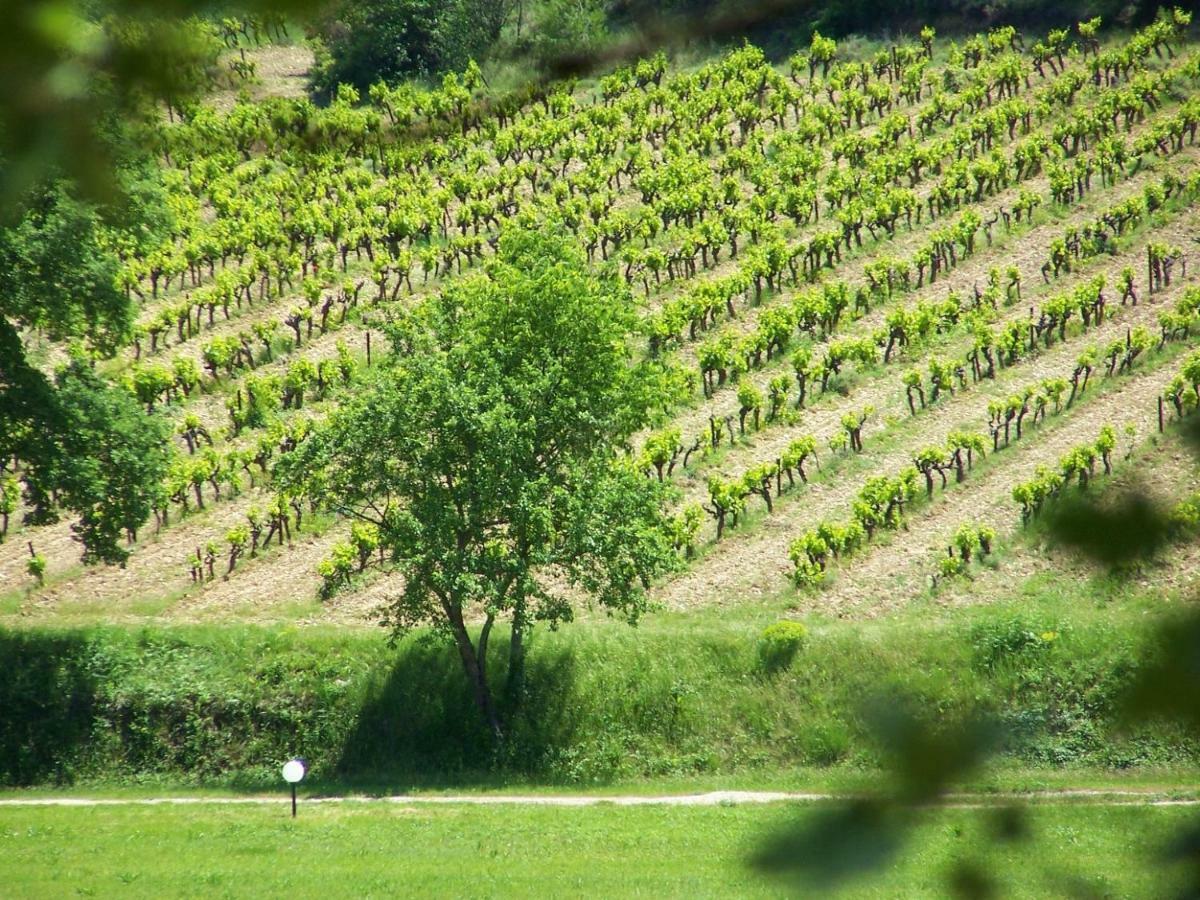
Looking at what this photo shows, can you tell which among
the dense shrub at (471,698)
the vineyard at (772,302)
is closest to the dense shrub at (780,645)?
the dense shrub at (471,698)

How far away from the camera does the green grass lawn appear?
50.0 feet

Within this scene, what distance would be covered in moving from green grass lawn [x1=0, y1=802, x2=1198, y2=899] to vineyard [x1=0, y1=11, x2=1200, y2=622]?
4546mm

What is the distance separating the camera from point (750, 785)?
19.5 m

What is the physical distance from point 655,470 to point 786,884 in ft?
80.6

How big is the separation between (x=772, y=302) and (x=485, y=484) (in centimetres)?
1746

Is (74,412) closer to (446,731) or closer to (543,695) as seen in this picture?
(446,731)

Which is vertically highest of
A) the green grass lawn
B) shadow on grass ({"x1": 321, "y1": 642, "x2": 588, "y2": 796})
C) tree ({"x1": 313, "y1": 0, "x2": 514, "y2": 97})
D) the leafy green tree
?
the leafy green tree

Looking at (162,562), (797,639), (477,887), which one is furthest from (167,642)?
(797,639)

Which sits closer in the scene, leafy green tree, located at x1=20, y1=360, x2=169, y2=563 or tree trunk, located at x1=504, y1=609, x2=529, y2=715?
tree trunk, located at x1=504, y1=609, x2=529, y2=715

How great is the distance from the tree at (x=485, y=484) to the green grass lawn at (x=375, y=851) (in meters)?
3.12

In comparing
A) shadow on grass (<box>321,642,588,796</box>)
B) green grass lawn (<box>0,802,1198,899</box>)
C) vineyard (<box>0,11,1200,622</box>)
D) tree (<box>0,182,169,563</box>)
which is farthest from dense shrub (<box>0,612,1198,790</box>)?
tree (<box>0,182,169,563</box>)

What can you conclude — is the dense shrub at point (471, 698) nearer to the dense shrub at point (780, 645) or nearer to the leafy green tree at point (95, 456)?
the dense shrub at point (780, 645)

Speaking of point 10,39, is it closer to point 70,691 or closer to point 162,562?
point 70,691

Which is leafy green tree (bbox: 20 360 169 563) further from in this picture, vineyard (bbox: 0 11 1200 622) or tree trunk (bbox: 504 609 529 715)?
tree trunk (bbox: 504 609 529 715)
